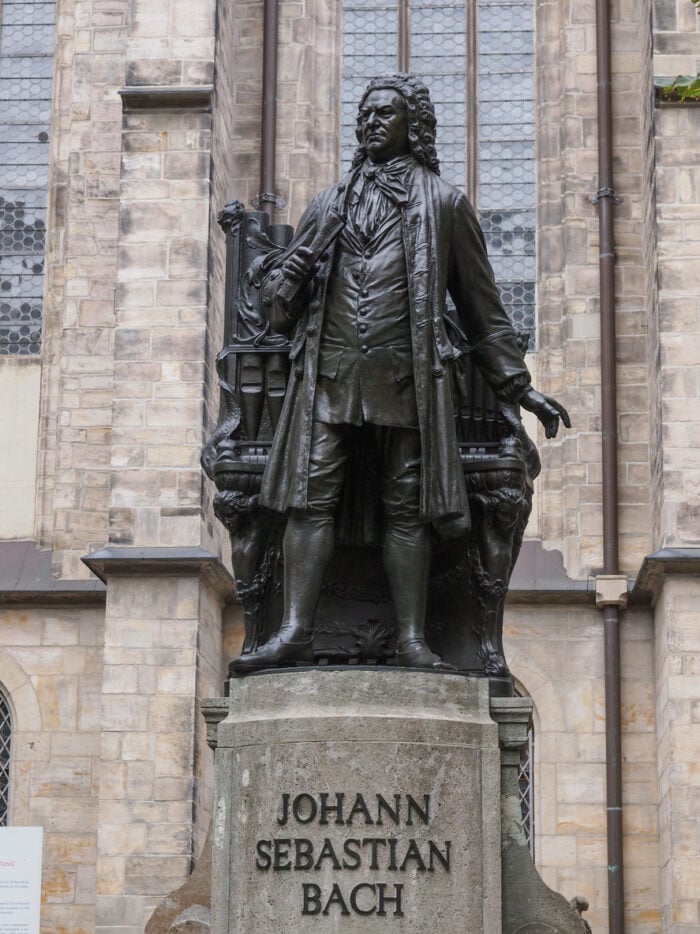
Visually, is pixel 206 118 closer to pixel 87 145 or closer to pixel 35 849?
pixel 87 145

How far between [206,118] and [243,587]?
10345mm

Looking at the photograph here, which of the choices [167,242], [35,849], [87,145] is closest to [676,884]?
[35,849]

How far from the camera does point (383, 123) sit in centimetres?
634

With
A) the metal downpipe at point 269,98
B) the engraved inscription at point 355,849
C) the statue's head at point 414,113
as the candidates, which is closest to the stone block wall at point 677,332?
the metal downpipe at point 269,98

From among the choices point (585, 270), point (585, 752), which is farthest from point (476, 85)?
point (585, 752)

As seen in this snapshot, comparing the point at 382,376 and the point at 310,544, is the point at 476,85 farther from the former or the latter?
the point at 310,544

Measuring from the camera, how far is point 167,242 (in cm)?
1588

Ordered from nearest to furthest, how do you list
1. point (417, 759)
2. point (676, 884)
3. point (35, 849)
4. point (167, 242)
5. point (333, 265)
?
point (417, 759) → point (333, 265) → point (35, 849) → point (676, 884) → point (167, 242)

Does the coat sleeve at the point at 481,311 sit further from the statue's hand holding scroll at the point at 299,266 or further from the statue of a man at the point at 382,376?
the statue's hand holding scroll at the point at 299,266

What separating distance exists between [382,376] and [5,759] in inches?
438

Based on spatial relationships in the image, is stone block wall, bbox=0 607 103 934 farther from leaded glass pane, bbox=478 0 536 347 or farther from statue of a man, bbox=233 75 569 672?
statue of a man, bbox=233 75 569 672

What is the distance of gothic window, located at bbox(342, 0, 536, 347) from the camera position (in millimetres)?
17438

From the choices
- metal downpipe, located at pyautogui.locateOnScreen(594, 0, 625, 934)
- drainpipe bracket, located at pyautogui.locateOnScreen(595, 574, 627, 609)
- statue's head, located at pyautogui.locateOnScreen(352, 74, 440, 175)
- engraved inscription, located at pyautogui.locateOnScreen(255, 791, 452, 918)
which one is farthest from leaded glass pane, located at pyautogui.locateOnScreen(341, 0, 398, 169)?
engraved inscription, located at pyautogui.locateOnScreen(255, 791, 452, 918)

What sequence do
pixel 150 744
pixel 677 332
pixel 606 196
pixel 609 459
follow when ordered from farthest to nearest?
pixel 606 196 < pixel 609 459 < pixel 677 332 < pixel 150 744
